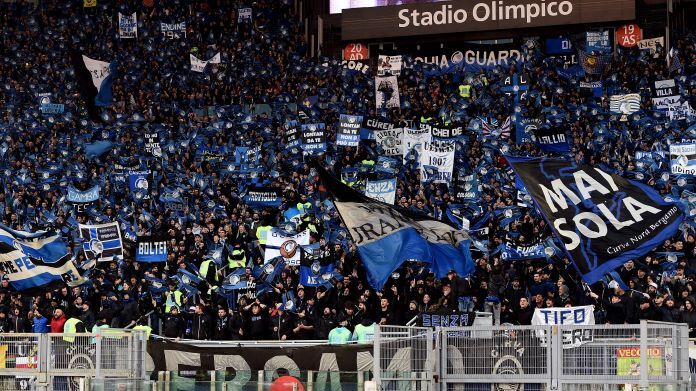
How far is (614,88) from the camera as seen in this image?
33219mm

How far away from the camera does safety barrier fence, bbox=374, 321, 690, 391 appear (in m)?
16.9

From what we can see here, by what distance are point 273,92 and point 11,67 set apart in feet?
30.5

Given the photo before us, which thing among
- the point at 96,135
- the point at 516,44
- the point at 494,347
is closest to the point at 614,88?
the point at 516,44

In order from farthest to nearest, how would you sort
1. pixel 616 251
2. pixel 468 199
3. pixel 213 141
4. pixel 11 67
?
1. pixel 11 67
2. pixel 213 141
3. pixel 468 199
4. pixel 616 251

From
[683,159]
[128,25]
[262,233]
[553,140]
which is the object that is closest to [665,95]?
[553,140]

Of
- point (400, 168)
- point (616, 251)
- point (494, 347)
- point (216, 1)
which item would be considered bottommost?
point (494, 347)

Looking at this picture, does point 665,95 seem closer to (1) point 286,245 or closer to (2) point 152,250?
(1) point 286,245

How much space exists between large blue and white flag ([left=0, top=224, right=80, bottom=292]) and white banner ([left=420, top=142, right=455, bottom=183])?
27.7ft

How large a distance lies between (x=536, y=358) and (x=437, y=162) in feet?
44.9

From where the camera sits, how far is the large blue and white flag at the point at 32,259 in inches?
1072

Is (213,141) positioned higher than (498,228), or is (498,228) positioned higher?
(213,141)

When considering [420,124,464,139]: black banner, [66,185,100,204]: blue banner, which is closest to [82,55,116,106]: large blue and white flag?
[66,185,100,204]: blue banner

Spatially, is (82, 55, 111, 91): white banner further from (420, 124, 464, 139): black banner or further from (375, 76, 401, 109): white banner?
(420, 124, 464, 139): black banner

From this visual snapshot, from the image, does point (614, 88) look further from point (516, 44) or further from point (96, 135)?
point (96, 135)
